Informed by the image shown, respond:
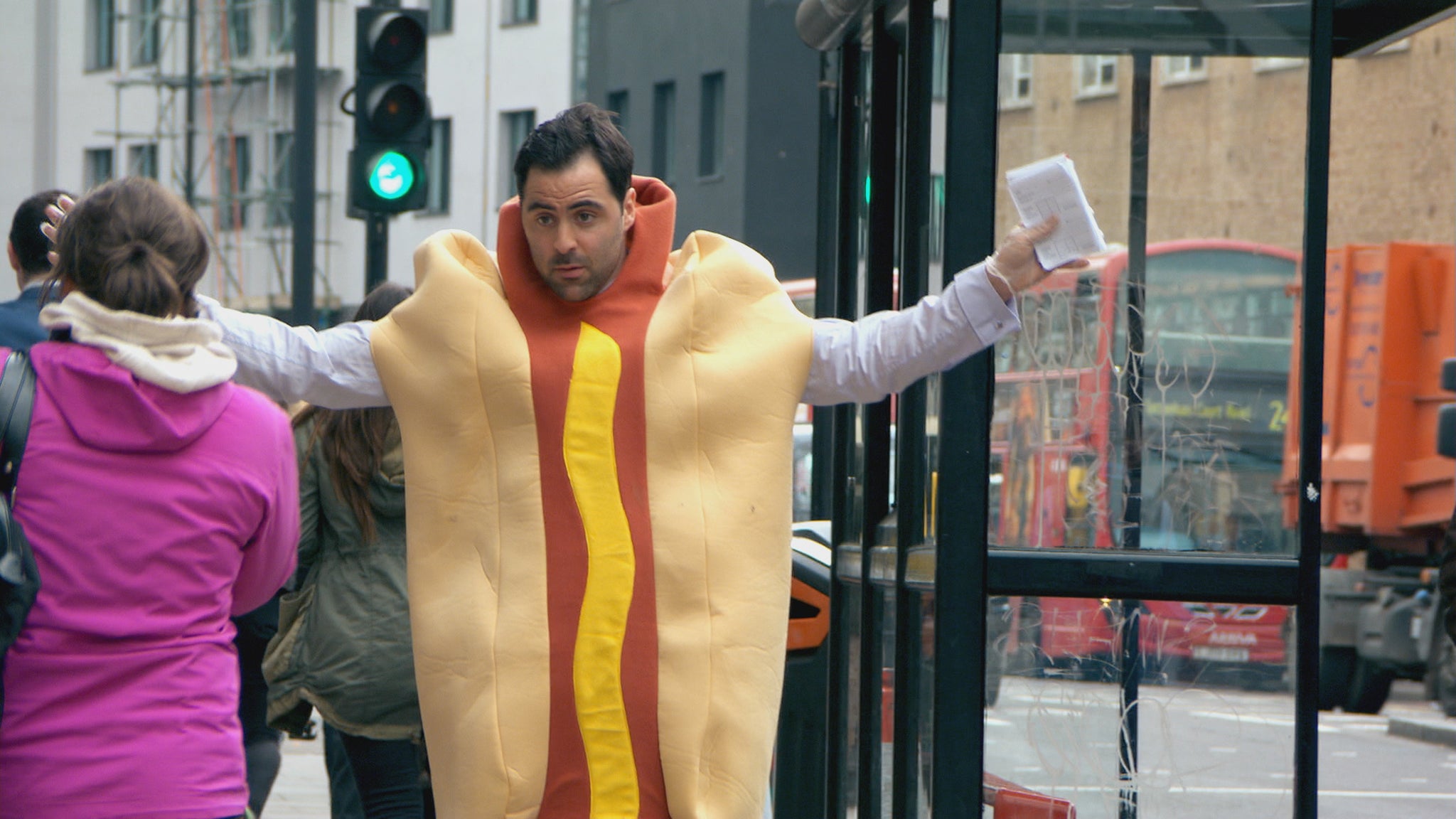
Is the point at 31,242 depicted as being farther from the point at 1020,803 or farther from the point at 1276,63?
the point at 1276,63

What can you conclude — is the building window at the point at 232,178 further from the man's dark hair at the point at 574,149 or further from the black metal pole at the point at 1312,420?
the man's dark hair at the point at 574,149

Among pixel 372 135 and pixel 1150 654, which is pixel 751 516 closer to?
pixel 1150 654

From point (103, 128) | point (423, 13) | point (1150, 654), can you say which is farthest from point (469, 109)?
point (1150, 654)

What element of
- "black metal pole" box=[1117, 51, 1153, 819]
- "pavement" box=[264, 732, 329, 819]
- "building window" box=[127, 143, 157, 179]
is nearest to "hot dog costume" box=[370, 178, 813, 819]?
"black metal pole" box=[1117, 51, 1153, 819]

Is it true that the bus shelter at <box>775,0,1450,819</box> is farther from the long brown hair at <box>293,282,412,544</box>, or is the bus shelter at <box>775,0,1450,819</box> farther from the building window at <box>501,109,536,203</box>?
the building window at <box>501,109,536,203</box>

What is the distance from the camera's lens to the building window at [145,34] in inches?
1542

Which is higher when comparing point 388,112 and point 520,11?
point 520,11

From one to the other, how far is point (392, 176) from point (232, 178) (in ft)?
103

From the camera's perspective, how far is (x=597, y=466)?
3.08 metres

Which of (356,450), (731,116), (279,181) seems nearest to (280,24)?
(279,181)

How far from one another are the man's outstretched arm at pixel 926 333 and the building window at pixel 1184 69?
5.56 feet

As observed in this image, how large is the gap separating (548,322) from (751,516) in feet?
1.41

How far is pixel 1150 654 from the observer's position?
4312mm

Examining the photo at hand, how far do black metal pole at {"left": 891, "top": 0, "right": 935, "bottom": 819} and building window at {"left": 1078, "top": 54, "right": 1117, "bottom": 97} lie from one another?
1.17 feet
